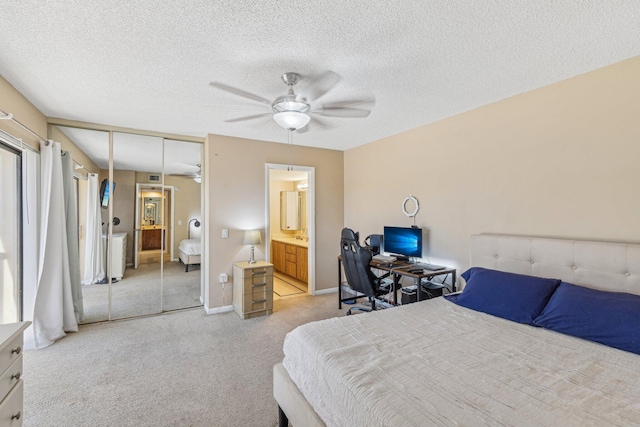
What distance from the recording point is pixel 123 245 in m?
3.93

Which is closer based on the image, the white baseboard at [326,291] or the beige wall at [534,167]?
the beige wall at [534,167]

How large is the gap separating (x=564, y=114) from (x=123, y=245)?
16.7 ft

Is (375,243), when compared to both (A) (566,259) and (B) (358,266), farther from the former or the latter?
(A) (566,259)

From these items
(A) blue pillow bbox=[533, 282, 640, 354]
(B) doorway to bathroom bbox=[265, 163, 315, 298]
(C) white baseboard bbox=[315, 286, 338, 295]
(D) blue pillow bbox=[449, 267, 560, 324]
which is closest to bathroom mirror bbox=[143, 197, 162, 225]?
(B) doorway to bathroom bbox=[265, 163, 315, 298]

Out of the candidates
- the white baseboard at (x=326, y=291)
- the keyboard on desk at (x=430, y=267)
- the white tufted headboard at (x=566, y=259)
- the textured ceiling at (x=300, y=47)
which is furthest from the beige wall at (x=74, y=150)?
the white tufted headboard at (x=566, y=259)

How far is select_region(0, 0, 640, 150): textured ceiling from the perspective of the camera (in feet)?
5.31

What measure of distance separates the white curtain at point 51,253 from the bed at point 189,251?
1.29 m

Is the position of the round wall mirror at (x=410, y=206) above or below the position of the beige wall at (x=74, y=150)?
below

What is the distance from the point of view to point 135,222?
13.1 feet

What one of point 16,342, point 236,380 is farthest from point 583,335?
point 16,342

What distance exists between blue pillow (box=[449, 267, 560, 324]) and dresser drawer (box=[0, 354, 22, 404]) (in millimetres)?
2922

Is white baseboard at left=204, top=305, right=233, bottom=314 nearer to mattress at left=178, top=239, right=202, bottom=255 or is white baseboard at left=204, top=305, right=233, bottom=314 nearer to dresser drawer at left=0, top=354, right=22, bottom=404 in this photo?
mattress at left=178, top=239, right=202, bottom=255

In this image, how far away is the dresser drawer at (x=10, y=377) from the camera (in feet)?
4.43

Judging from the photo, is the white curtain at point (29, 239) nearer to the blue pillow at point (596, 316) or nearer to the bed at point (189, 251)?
the bed at point (189, 251)
